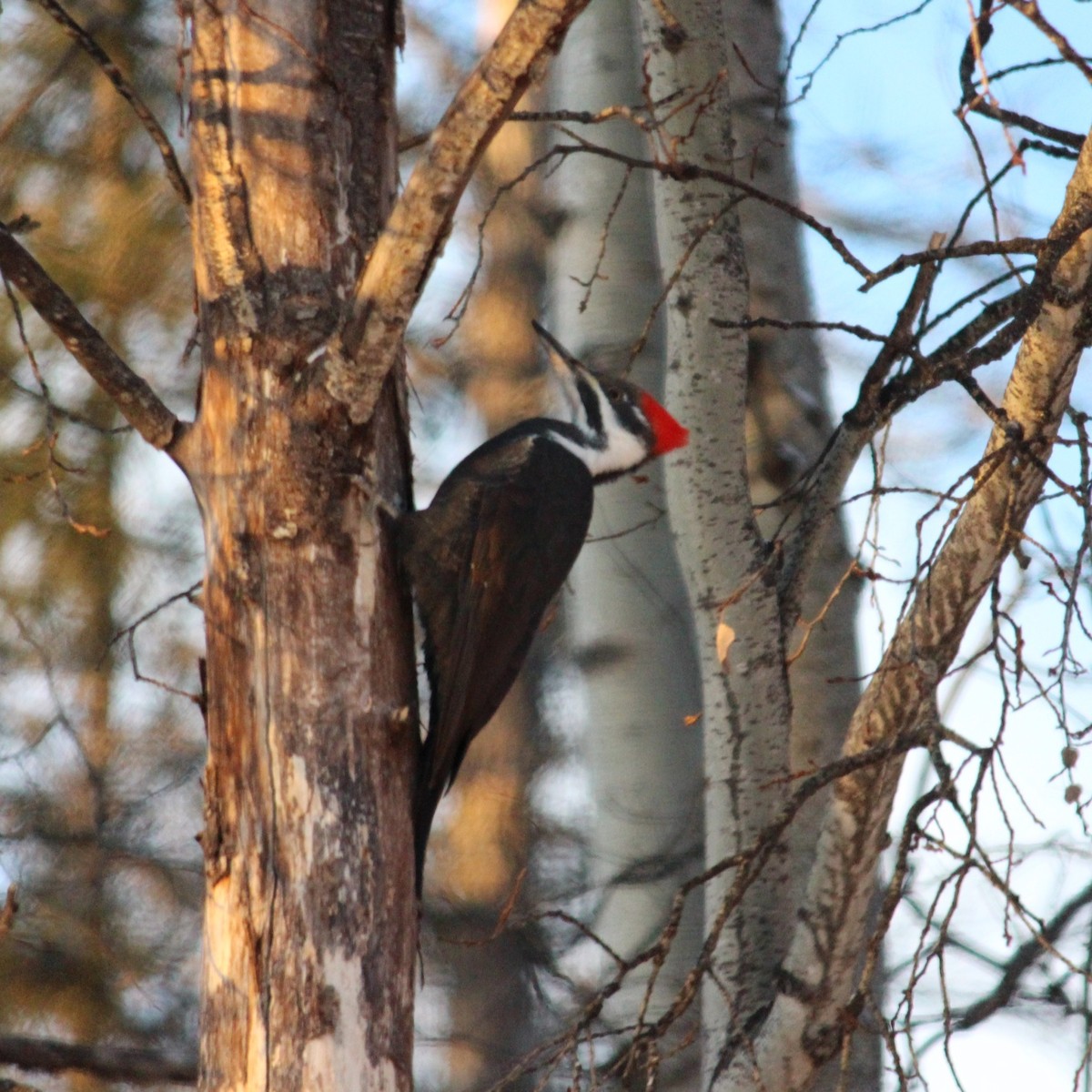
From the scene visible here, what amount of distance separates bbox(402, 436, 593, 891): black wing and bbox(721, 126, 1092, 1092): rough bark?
0.76m

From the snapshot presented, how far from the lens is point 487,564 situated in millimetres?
3104

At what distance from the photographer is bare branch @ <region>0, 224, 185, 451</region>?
93.7 inches

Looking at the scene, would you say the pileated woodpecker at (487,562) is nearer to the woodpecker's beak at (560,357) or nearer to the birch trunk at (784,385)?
the woodpecker's beak at (560,357)

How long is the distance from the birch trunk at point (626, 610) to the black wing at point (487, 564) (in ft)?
1.60

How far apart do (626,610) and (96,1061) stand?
1.85m

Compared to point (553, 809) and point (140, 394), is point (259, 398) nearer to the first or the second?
point (140, 394)

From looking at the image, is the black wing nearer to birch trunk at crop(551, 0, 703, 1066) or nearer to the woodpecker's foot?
the woodpecker's foot

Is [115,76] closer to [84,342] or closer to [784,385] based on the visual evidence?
[84,342]

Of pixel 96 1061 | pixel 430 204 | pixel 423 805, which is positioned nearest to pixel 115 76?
pixel 430 204

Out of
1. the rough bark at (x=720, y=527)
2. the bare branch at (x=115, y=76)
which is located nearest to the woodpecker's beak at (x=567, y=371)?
the rough bark at (x=720, y=527)

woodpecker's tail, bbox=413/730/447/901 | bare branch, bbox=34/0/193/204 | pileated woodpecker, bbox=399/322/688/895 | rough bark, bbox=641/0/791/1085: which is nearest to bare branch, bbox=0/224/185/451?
bare branch, bbox=34/0/193/204

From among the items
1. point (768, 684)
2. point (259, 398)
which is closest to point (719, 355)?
point (768, 684)

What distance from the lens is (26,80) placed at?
470 cm

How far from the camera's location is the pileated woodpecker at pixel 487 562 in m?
2.79
